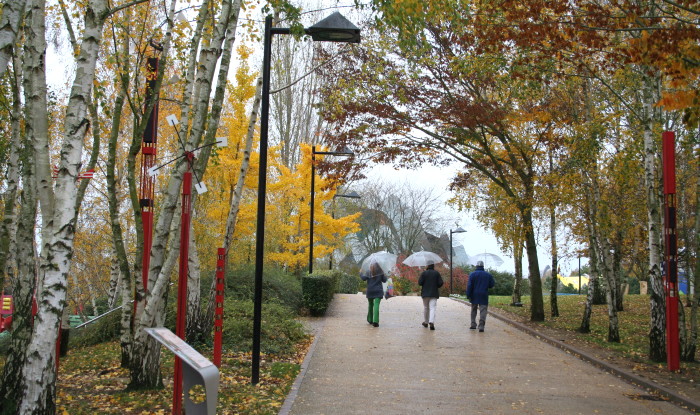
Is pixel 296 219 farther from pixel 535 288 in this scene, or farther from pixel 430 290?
pixel 535 288

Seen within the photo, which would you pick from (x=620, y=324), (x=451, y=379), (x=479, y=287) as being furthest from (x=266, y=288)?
(x=620, y=324)

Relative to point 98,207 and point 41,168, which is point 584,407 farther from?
point 98,207

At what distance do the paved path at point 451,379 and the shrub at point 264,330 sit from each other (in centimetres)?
62

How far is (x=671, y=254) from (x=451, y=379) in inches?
150

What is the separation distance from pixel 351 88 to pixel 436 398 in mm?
8071

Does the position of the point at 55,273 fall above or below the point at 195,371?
above

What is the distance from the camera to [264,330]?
12969 mm

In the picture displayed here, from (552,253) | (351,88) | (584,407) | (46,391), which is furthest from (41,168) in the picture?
(552,253)

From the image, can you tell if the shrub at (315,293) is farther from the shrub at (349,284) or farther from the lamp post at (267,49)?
the shrub at (349,284)

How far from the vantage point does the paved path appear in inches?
301

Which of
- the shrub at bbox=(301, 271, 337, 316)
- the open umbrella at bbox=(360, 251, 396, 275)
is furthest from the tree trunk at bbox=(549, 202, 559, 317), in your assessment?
the shrub at bbox=(301, 271, 337, 316)

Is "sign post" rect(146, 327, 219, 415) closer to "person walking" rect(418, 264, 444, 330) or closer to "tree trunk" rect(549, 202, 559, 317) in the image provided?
"person walking" rect(418, 264, 444, 330)

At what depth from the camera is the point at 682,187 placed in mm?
18562

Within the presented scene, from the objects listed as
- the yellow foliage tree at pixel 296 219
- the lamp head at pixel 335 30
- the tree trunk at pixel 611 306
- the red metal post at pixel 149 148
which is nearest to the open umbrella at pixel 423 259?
the tree trunk at pixel 611 306
